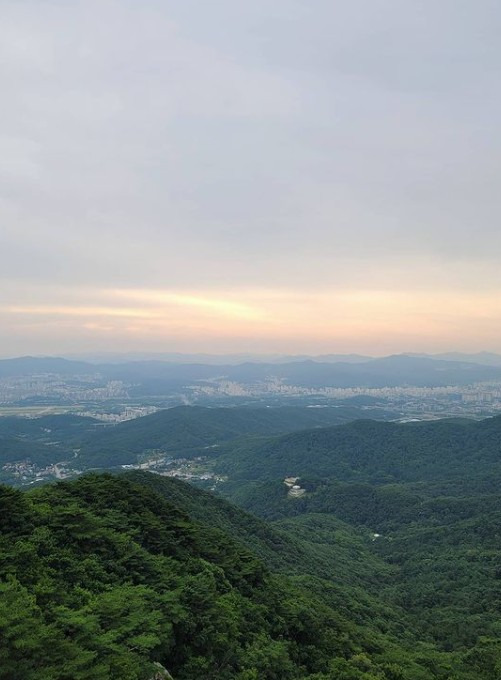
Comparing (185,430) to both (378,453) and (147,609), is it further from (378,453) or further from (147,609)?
(147,609)

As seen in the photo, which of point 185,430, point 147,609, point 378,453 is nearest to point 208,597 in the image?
point 147,609

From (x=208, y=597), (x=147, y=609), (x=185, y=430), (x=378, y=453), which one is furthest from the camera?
(x=185, y=430)

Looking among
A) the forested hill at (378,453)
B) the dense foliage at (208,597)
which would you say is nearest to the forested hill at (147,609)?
the dense foliage at (208,597)

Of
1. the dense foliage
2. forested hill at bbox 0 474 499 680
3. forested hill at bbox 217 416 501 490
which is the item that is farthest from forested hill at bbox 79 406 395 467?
forested hill at bbox 0 474 499 680

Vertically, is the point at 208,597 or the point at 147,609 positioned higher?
the point at 147,609

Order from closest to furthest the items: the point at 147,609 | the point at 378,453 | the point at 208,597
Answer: the point at 147,609 < the point at 208,597 < the point at 378,453

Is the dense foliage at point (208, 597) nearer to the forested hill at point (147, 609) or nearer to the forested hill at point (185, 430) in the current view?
the forested hill at point (147, 609)
